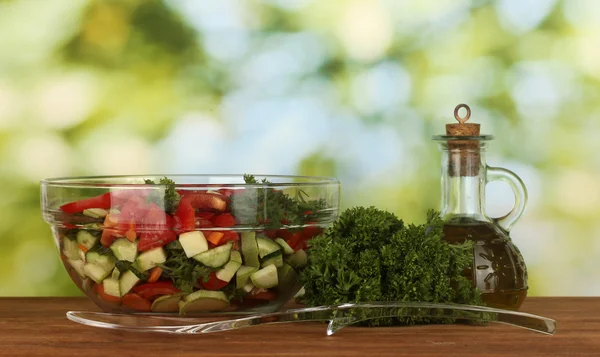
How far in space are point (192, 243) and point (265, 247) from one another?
10 centimetres

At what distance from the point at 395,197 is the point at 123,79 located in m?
0.51

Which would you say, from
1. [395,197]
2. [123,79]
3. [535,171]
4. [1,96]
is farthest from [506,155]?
[1,96]

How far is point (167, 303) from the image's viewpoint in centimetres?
99

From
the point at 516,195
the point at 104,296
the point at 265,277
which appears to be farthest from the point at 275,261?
the point at 516,195

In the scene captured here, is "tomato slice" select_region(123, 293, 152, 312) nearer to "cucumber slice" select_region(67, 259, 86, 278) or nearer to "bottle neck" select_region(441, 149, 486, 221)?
"cucumber slice" select_region(67, 259, 86, 278)

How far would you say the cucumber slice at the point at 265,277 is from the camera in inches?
39.6

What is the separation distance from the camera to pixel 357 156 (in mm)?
1364

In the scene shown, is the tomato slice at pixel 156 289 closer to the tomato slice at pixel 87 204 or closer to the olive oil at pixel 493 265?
the tomato slice at pixel 87 204

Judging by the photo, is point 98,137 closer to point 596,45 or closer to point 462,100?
point 462,100

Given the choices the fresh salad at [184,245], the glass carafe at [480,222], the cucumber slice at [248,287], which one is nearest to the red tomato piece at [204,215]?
the fresh salad at [184,245]

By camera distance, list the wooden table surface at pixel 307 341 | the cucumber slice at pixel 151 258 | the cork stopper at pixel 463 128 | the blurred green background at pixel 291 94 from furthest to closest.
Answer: the blurred green background at pixel 291 94 < the cork stopper at pixel 463 128 < the cucumber slice at pixel 151 258 < the wooden table surface at pixel 307 341

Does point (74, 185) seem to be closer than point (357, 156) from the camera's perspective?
Yes

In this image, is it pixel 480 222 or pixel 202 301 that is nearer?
pixel 202 301

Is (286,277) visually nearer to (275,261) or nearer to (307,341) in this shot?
(275,261)
